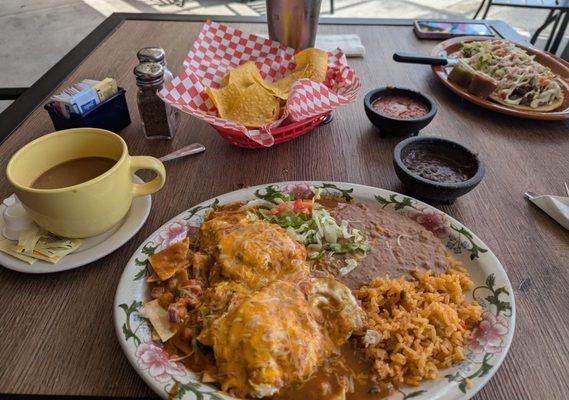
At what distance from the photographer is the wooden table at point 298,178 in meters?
0.82

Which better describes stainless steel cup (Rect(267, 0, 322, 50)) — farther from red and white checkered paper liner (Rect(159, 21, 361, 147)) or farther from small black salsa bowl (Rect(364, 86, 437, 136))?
small black salsa bowl (Rect(364, 86, 437, 136))

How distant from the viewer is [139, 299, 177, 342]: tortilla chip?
83 centimetres

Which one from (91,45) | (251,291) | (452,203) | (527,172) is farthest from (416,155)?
(91,45)

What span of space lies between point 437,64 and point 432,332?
4.68ft

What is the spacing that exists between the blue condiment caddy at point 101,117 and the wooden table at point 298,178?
0.20 ft

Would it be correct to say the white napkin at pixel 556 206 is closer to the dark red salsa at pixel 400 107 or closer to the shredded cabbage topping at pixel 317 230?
the dark red salsa at pixel 400 107

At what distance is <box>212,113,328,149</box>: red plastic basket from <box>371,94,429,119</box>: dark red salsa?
25 centimetres

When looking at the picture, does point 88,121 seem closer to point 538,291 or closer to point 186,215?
point 186,215

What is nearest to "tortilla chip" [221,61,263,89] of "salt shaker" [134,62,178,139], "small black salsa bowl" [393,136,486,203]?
"salt shaker" [134,62,178,139]

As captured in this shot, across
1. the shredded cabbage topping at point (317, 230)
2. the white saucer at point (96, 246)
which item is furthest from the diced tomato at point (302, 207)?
the white saucer at point (96, 246)

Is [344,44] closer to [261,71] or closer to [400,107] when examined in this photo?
[261,71]

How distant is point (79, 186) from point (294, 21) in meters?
1.24

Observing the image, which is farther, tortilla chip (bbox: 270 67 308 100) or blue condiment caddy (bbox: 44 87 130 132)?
tortilla chip (bbox: 270 67 308 100)

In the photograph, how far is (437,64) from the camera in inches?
73.7
